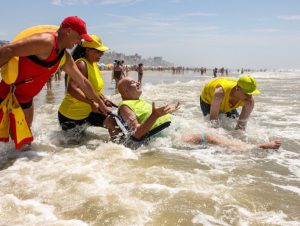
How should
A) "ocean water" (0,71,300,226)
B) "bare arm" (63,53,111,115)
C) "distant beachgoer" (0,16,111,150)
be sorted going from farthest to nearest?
"bare arm" (63,53,111,115)
"distant beachgoer" (0,16,111,150)
"ocean water" (0,71,300,226)

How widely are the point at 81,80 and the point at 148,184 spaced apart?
6.28ft

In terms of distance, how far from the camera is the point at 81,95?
484 centimetres

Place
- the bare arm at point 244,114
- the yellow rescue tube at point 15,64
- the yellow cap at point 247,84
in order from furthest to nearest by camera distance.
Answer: the bare arm at point 244,114 → the yellow cap at point 247,84 → the yellow rescue tube at point 15,64

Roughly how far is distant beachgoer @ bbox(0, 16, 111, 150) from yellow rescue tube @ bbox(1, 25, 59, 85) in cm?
5

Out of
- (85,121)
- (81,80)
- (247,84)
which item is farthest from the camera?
(247,84)

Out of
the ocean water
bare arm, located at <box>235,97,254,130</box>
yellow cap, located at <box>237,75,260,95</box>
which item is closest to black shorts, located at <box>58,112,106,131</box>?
the ocean water

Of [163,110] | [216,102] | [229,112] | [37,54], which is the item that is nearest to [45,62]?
[37,54]

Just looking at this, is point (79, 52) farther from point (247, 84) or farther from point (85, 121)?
point (247, 84)

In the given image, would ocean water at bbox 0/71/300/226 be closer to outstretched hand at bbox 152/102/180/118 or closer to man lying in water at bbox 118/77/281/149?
man lying in water at bbox 118/77/281/149

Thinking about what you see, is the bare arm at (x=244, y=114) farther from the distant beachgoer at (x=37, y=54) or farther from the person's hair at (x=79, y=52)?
the distant beachgoer at (x=37, y=54)

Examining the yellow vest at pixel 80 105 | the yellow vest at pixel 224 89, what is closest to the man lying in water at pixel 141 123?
the yellow vest at pixel 80 105

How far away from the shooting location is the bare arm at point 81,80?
4446mm

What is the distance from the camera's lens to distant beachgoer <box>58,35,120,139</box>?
4.88m

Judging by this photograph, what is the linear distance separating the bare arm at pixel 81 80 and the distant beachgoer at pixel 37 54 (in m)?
0.24
